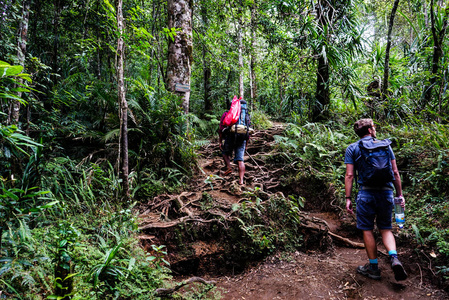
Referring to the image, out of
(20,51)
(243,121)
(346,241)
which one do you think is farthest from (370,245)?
(20,51)

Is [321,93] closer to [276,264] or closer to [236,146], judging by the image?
[236,146]

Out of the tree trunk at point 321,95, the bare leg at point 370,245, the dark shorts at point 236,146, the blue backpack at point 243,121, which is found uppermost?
the tree trunk at point 321,95

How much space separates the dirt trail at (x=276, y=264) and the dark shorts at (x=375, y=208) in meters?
0.66

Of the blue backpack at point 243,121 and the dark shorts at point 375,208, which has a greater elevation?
the blue backpack at point 243,121

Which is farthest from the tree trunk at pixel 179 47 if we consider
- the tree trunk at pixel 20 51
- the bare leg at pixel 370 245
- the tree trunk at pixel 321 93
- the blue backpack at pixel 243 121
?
the bare leg at pixel 370 245

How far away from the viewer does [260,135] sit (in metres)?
8.02

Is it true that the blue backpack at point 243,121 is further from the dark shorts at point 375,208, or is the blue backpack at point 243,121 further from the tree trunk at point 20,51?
the tree trunk at point 20,51

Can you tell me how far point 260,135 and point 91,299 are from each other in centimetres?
679

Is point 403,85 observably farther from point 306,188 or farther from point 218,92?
point 218,92

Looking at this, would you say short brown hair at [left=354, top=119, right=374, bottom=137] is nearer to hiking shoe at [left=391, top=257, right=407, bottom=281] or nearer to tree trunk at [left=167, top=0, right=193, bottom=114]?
hiking shoe at [left=391, top=257, right=407, bottom=281]

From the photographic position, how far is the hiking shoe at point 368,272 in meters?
2.96

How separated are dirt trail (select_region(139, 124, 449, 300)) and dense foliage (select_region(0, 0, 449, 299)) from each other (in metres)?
0.31

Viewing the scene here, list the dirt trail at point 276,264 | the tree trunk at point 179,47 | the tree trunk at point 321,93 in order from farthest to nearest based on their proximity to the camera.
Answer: the tree trunk at point 321,93, the tree trunk at point 179,47, the dirt trail at point 276,264

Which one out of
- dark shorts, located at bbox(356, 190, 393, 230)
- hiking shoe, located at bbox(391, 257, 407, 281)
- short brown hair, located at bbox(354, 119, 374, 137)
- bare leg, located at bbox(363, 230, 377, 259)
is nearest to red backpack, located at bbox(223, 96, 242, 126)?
short brown hair, located at bbox(354, 119, 374, 137)
